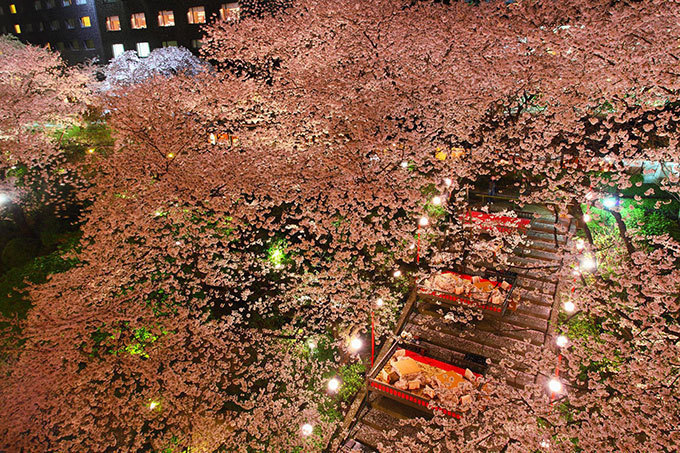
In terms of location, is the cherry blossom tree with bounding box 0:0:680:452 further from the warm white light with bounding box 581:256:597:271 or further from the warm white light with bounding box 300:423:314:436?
the warm white light with bounding box 581:256:597:271

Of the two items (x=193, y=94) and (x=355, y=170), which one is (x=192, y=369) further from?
(x=193, y=94)

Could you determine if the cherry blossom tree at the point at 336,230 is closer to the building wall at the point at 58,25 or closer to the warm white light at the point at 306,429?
the warm white light at the point at 306,429

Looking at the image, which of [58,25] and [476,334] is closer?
[476,334]

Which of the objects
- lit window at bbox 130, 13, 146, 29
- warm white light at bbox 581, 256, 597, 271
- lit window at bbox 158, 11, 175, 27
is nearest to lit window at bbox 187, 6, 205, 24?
lit window at bbox 158, 11, 175, 27

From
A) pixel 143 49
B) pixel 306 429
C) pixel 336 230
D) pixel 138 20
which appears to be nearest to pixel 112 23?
pixel 138 20

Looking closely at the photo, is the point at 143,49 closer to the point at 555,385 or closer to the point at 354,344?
the point at 354,344

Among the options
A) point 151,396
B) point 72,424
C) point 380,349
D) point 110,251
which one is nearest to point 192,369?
point 151,396

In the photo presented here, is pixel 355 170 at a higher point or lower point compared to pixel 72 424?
higher

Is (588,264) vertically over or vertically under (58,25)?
under
